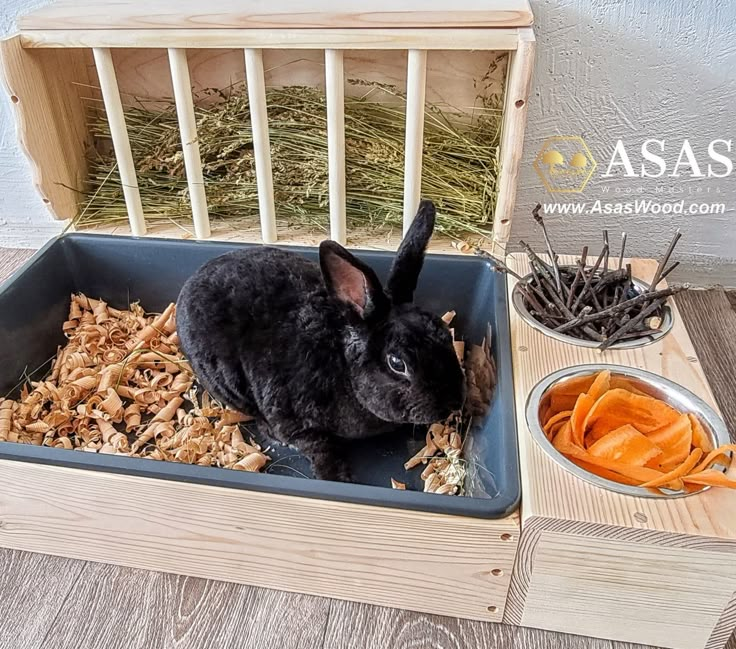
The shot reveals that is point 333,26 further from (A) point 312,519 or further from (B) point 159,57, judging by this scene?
(A) point 312,519

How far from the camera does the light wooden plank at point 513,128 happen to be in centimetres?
99

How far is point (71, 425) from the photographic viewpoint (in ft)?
3.64

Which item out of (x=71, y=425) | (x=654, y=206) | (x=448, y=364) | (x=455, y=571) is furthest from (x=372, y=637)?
(x=654, y=206)

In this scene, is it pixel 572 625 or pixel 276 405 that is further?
pixel 276 405

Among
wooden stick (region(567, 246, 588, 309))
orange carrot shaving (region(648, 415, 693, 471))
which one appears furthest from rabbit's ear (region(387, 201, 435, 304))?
orange carrot shaving (region(648, 415, 693, 471))

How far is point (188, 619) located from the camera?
0.86 metres

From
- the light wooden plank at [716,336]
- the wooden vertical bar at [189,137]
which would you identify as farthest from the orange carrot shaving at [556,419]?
the wooden vertical bar at [189,137]

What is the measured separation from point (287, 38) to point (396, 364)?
55 centimetres

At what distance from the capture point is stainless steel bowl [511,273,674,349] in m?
0.96

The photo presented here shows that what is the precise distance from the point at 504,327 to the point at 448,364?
0.55 ft

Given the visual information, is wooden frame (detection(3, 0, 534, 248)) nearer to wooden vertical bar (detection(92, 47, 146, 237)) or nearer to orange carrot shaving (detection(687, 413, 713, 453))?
wooden vertical bar (detection(92, 47, 146, 237))

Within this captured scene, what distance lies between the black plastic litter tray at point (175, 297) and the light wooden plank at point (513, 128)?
0.09 meters

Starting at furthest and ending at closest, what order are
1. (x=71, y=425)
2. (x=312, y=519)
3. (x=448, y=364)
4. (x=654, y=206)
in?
(x=654, y=206)
(x=71, y=425)
(x=448, y=364)
(x=312, y=519)

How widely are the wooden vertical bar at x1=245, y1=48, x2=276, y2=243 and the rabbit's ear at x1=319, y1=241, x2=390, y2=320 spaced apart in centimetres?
41
